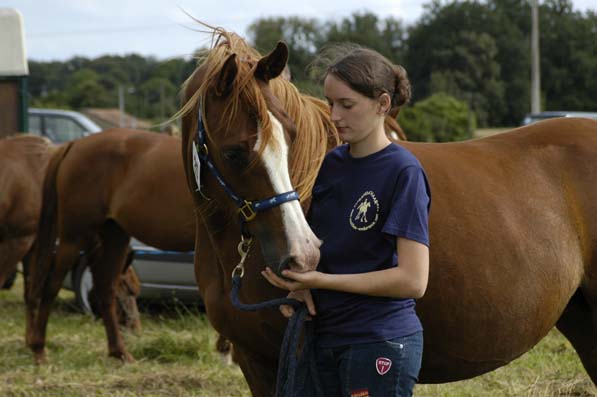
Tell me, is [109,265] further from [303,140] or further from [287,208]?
[287,208]

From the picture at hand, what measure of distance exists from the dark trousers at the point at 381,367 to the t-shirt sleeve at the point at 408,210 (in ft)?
0.94

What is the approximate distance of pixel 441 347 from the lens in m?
2.71

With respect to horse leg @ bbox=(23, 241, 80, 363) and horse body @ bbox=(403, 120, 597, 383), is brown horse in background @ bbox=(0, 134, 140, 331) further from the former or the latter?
horse body @ bbox=(403, 120, 597, 383)

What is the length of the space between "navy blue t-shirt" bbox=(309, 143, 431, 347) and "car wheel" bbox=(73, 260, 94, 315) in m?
5.73

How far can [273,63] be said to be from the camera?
237 centimetres

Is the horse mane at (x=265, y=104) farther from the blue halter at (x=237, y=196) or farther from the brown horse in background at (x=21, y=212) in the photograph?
the brown horse in background at (x=21, y=212)

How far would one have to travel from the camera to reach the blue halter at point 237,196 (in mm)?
2107

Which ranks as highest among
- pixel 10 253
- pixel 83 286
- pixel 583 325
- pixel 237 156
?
pixel 237 156

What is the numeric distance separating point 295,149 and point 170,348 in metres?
3.68

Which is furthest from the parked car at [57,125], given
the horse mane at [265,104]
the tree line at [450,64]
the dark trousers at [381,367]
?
the dark trousers at [381,367]

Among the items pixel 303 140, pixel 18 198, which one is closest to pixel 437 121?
pixel 18 198

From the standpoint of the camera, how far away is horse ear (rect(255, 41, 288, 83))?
232cm

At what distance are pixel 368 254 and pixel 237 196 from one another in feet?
1.45

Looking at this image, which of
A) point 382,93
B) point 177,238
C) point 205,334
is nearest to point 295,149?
point 382,93
